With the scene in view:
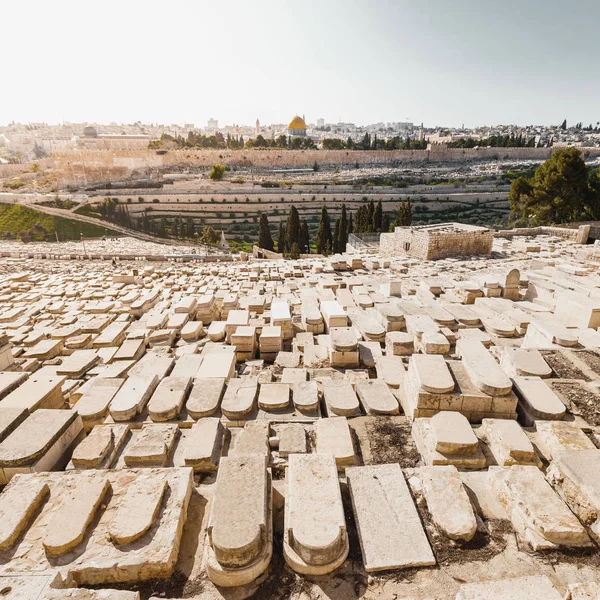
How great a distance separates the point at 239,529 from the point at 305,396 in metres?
1.79

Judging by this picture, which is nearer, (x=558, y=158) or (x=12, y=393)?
(x=12, y=393)

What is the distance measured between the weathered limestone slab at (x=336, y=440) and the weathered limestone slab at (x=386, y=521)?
0.34m

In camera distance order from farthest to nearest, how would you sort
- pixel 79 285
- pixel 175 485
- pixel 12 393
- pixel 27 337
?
pixel 79 285 < pixel 27 337 < pixel 12 393 < pixel 175 485

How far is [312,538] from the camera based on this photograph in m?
1.82

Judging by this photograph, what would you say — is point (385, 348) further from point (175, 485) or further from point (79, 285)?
point (79, 285)

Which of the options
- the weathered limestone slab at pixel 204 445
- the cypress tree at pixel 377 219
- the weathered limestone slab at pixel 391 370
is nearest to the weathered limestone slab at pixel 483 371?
the weathered limestone slab at pixel 391 370

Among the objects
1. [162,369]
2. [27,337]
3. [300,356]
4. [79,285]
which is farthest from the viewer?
[79,285]

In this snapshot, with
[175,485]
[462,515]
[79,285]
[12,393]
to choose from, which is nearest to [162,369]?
[12,393]

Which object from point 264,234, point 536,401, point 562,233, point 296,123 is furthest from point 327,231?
point 296,123

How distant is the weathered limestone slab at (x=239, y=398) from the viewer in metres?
3.27

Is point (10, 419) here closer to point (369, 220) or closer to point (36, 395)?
point (36, 395)

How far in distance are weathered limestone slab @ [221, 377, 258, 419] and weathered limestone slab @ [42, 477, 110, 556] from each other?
1.19 metres

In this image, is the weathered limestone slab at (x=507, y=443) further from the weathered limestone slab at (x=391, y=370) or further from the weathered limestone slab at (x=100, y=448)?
the weathered limestone slab at (x=100, y=448)

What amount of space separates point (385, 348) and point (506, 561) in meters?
3.24
